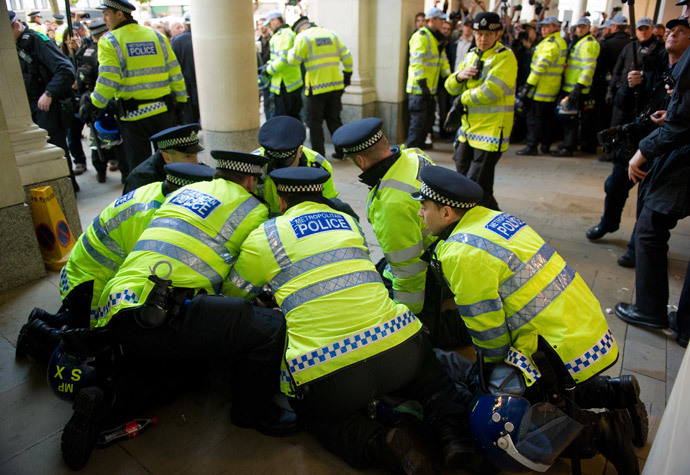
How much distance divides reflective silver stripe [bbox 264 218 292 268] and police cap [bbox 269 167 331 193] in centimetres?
24

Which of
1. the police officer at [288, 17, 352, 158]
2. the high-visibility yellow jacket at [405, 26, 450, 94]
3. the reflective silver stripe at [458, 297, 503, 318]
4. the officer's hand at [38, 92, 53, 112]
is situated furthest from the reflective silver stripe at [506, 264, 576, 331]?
the high-visibility yellow jacket at [405, 26, 450, 94]

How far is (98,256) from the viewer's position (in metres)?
2.91

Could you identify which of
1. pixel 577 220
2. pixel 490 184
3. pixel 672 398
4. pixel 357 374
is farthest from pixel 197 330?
pixel 577 220

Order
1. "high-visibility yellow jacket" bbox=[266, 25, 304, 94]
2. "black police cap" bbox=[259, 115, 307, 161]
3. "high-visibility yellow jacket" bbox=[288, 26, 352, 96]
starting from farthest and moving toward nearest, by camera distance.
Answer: "high-visibility yellow jacket" bbox=[266, 25, 304, 94] < "high-visibility yellow jacket" bbox=[288, 26, 352, 96] < "black police cap" bbox=[259, 115, 307, 161]

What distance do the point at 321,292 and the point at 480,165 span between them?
10.6ft

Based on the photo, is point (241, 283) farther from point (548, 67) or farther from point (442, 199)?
point (548, 67)

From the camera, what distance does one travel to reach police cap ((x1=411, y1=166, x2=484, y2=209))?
239 centimetres

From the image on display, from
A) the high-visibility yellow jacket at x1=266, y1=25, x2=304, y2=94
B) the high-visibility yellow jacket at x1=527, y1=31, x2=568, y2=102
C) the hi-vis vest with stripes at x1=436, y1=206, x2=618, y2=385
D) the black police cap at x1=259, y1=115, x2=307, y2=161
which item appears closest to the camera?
the hi-vis vest with stripes at x1=436, y1=206, x2=618, y2=385

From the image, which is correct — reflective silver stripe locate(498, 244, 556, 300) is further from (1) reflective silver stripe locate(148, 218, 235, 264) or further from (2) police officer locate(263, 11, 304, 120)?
(2) police officer locate(263, 11, 304, 120)

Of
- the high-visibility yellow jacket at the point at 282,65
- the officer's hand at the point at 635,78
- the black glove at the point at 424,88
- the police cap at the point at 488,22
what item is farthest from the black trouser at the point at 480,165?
the high-visibility yellow jacket at the point at 282,65

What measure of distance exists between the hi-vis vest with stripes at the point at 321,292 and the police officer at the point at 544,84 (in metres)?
6.47

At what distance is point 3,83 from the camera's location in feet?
13.1

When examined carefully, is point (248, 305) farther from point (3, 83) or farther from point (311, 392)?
point (3, 83)

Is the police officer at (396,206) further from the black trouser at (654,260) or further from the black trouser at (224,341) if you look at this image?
the black trouser at (654,260)
